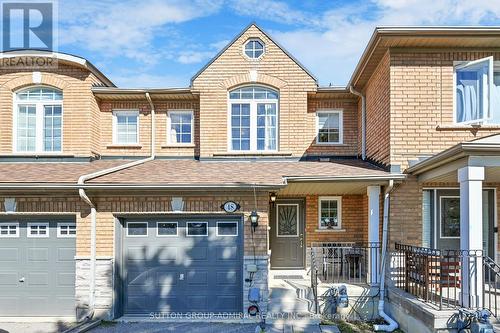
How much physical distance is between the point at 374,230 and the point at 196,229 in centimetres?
414

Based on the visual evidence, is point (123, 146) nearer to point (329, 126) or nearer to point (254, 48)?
point (254, 48)

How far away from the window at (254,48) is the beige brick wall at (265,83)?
161 millimetres

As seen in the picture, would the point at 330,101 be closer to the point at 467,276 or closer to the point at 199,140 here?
the point at 199,140

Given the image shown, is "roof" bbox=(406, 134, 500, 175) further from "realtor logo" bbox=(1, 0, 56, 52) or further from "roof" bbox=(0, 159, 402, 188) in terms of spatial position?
"realtor logo" bbox=(1, 0, 56, 52)

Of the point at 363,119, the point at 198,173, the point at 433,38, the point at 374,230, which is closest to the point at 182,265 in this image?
the point at 198,173

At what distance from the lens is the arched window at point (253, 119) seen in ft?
40.1

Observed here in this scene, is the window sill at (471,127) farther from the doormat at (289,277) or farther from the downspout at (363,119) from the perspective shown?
the doormat at (289,277)

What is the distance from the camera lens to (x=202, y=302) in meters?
9.48

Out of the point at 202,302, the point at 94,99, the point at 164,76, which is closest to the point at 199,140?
the point at 94,99

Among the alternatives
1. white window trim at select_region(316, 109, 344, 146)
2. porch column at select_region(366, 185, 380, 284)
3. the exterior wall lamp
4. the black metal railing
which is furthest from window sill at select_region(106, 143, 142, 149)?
the black metal railing

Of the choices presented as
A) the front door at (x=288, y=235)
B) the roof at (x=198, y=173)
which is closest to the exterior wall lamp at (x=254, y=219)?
the roof at (x=198, y=173)

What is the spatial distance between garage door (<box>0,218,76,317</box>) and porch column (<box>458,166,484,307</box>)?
8.15m

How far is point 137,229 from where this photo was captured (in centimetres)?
966

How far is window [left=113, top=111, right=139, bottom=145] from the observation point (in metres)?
12.7
